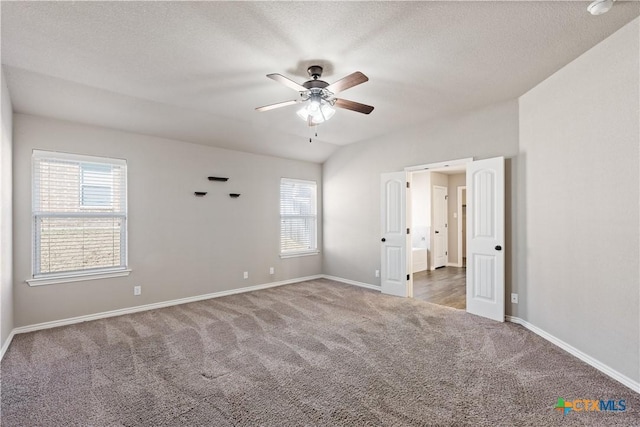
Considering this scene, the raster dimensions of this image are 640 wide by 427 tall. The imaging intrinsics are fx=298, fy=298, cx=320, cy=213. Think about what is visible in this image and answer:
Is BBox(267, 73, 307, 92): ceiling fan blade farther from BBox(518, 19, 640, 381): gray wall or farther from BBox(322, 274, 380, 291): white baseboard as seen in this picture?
BBox(322, 274, 380, 291): white baseboard

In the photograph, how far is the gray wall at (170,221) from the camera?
139 inches

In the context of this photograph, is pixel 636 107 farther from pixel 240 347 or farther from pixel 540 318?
pixel 240 347

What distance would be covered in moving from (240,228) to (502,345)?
4.20 m

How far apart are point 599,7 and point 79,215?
553 cm

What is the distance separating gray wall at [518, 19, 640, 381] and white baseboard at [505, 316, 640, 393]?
0.14 feet

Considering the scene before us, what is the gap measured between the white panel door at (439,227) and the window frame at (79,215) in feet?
21.5

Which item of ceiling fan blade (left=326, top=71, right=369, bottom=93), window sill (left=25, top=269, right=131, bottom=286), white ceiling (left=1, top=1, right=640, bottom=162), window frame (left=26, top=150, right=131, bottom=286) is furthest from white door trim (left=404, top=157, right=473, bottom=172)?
window sill (left=25, top=269, right=131, bottom=286)

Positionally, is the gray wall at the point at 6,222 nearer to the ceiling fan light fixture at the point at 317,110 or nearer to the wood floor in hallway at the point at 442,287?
the ceiling fan light fixture at the point at 317,110

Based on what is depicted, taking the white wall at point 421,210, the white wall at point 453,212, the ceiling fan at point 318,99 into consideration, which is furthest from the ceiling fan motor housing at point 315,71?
the white wall at point 453,212

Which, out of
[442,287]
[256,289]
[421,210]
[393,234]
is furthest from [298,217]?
[421,210]

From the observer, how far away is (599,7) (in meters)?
2.05

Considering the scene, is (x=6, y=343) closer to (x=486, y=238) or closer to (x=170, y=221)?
(x=170, y=221)

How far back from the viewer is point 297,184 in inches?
247

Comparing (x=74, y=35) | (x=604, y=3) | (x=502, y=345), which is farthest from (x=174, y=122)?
(x=502, y=345)
